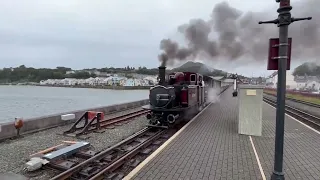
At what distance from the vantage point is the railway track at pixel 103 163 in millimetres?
6139

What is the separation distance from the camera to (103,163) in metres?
7.07

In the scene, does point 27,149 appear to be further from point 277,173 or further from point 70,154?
point 277,173

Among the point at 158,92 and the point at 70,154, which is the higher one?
the point at 158,92

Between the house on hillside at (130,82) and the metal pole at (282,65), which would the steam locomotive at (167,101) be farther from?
the house on hillside at (130,82)

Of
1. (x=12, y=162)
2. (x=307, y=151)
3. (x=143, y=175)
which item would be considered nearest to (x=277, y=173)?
(x=143, y=175)

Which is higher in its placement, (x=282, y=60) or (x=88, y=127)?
(x=282, y=60)

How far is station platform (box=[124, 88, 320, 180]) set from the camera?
5547mm

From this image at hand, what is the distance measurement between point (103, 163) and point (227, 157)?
130 inches

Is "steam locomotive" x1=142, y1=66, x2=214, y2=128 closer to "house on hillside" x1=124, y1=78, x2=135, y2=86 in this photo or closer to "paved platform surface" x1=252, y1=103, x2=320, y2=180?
"paved platform surface" x1=252, y1=103, x2=320, y2=180

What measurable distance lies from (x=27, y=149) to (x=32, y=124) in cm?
285

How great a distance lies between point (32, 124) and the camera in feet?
35.0

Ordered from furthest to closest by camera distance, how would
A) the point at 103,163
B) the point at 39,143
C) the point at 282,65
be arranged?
the point at 39,143, the point at 103,163, the point at 282,65

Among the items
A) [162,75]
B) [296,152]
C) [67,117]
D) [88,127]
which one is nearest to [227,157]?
[296,152]

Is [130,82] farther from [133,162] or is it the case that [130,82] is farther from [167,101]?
[133,162]
